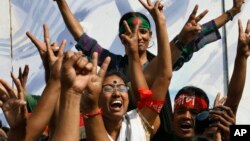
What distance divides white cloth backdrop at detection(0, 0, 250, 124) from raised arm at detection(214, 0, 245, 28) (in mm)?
469

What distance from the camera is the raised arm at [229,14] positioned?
5359mm

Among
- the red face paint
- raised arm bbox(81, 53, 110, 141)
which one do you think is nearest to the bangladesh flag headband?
the red face paint

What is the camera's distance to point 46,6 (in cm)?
596

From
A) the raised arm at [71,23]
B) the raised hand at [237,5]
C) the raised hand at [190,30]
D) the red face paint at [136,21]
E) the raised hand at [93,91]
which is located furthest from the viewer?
the raised hand at [237,5]

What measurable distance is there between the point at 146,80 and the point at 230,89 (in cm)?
47

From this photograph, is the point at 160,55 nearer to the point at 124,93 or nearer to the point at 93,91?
the point at 124,93

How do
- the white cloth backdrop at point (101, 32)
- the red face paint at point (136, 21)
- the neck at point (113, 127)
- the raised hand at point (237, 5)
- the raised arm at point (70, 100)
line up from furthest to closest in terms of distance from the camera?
the white cloth backdrop at point (101, 32)
the raised hand at point (237, 5)
the red face paint at point (136, 21)
the neck at point (113, 127)
the raised arm at point (70, 100)

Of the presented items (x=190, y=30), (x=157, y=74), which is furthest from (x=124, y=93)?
(x=190, y=30)

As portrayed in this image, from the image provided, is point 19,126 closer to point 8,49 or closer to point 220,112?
point 220,112

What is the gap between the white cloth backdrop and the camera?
584 centimetres

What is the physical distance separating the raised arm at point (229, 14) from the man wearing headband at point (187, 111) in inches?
21.2

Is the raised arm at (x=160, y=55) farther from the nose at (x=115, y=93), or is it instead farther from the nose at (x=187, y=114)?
the nose at (x=187, y=114)

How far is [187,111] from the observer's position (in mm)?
5023

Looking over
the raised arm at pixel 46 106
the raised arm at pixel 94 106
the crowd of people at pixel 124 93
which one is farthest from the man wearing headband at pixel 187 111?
the raised arm at pixel 46 106
